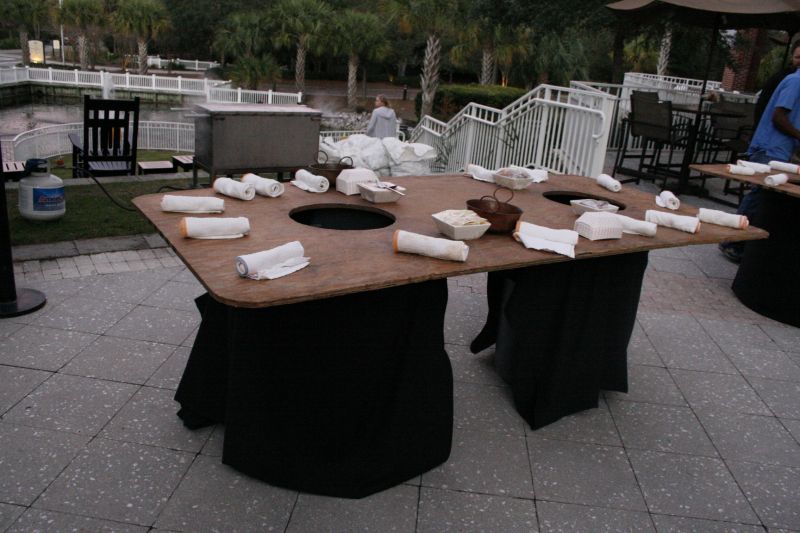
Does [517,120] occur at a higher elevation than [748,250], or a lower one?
higher

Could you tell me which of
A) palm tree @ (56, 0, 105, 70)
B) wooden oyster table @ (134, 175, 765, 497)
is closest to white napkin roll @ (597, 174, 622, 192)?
wooden oyster table @ (134, 175, 765, 497)

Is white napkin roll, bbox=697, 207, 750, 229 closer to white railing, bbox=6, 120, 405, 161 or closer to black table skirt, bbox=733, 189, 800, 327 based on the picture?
black table skirt, bbox=733, 189, 800, 327

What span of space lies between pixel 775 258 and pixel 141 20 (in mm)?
40412

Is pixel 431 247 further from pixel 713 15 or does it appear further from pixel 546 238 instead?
pixel 713 15

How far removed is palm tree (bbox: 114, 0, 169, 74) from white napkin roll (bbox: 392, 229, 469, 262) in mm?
39092

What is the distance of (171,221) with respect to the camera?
2846 millimetres

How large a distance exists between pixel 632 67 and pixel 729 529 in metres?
39.0

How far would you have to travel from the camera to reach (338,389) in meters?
2.65

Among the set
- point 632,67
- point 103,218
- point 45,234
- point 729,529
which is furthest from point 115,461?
point 632,67

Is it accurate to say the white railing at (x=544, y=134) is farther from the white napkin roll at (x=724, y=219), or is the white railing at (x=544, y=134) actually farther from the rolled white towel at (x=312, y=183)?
the rolled white towel at (x=312, y=183)

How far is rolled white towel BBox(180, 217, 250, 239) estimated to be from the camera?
2.62 m

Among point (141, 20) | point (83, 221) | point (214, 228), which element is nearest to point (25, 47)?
point (141, 20)

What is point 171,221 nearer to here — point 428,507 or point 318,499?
point 318,499

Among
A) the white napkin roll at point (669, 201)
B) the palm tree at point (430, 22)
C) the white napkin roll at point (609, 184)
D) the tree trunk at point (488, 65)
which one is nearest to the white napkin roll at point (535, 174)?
the white napkin roll at point (609, 184)
